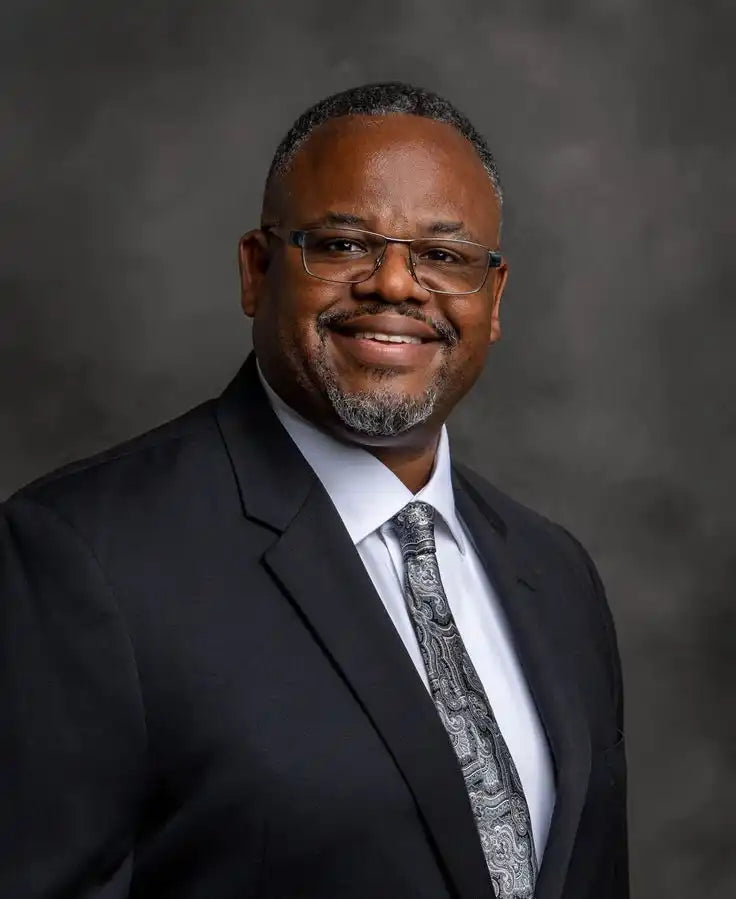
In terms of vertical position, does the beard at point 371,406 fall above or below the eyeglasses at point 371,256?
Answer: below

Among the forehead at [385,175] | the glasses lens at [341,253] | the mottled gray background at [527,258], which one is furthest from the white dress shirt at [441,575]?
the mottled gray background at [527,258]

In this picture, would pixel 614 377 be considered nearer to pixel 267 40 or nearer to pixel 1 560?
pixel 267 40

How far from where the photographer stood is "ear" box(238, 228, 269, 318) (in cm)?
290

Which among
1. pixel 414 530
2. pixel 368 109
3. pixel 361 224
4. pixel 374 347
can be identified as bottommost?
pixel 414 530

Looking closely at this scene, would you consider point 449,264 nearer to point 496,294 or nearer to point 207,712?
point 496,294

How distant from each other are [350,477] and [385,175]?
21.8 inches

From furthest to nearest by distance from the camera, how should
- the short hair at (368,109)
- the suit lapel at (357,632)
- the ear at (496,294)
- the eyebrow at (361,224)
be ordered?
the ear at (496,294) < the short hair at (368,109) < the eyebrow at (361,224) < the suit lapel at (357,632)

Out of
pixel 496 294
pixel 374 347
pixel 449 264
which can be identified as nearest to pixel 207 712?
pixel 374 347

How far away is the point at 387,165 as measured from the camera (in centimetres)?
273

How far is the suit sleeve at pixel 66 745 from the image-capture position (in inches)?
94.3

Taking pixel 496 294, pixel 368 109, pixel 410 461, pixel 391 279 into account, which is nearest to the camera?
pixel 391 279

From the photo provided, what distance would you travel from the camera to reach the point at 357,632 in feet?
8.43

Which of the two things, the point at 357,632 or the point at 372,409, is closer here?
the point at 357,632

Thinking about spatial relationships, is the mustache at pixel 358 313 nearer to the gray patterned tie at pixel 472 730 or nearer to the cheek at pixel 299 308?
the cheek at pixel 299 308
